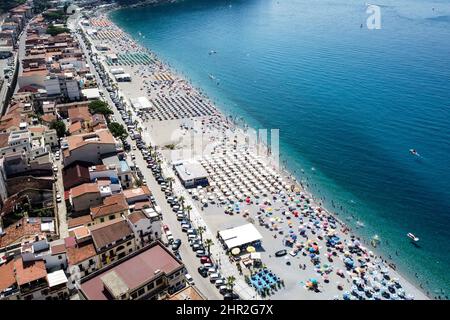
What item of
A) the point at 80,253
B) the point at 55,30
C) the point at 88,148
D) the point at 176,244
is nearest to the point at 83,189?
the point at 88,148

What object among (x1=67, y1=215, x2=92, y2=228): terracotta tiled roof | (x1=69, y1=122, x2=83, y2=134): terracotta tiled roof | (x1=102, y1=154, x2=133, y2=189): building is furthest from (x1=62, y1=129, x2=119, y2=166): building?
(x1=67, y1=215, x2=92, y2=228): terracotta tiled roof

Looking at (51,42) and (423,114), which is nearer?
(423,114)

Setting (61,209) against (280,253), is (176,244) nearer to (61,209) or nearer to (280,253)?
(280,253)

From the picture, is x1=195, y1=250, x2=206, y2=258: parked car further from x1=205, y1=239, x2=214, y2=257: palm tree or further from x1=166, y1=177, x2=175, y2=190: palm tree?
x1=166, y1=177, x2=175, y2=190: palm tree

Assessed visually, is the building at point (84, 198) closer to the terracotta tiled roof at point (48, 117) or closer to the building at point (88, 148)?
the building at point (88, 148)

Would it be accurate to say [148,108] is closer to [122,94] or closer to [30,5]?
[122,94]

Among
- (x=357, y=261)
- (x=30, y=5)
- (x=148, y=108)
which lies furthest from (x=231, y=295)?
(x=30, y=5)
